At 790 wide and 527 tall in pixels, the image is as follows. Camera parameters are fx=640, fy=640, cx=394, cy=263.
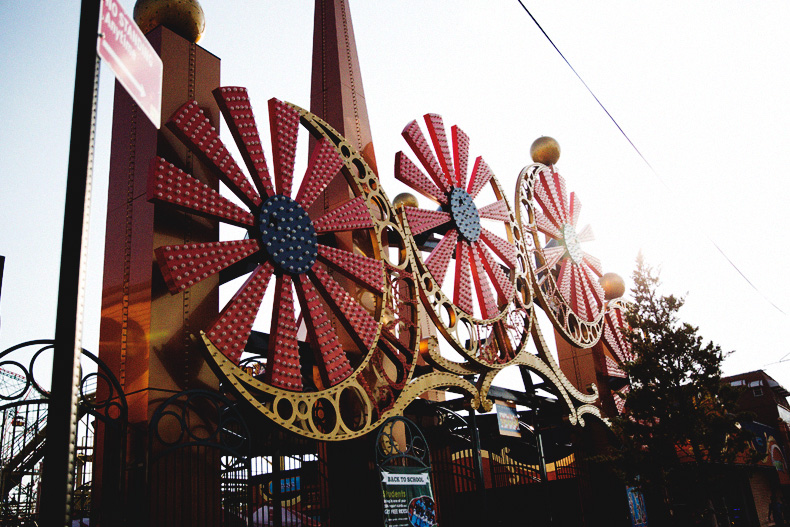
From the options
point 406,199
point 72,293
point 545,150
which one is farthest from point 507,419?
point 72,293

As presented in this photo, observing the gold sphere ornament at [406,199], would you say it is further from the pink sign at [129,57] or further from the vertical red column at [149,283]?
the pink sign at [129,57]

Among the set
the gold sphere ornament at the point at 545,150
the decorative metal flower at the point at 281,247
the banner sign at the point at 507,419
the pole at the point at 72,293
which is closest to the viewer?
the pole at the point at 72,293

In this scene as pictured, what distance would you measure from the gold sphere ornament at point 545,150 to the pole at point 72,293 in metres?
15.5

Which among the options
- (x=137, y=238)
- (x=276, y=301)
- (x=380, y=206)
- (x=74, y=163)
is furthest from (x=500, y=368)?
(x=74, y=163)

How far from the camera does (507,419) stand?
1305 cm

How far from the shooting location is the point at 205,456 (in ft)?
23.4

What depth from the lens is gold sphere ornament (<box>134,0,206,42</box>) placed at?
28.2ft

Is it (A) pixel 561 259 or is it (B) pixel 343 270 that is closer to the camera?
(B) pixel 343 270

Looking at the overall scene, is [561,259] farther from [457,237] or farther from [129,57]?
[129,57]

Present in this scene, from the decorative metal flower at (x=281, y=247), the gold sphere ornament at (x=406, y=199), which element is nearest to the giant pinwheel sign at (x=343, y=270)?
the decorative metal flower at (x=281, y=247)

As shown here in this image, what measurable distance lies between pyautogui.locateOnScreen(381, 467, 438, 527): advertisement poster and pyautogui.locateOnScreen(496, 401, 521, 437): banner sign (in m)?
3.74

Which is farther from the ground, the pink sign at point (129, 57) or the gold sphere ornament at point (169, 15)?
the gold sphere ornament at point (169, 15)

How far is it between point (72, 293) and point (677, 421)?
564 inches

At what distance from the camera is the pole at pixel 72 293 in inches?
121
